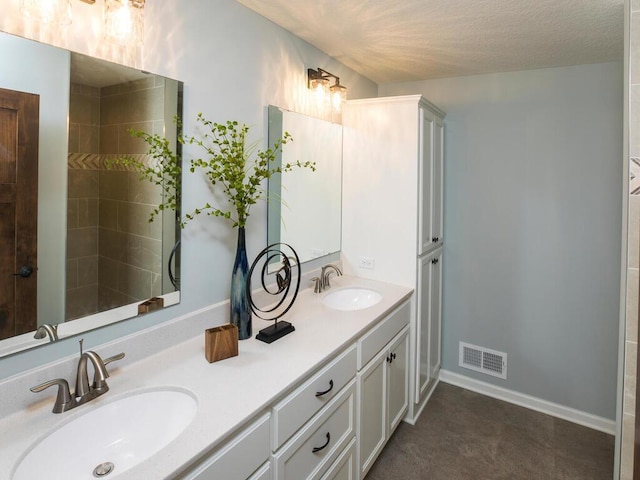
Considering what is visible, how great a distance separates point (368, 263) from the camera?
2480 mm

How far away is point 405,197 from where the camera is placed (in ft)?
7.50

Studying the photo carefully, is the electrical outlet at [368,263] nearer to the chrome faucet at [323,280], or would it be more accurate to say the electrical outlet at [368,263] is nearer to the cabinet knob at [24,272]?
the chrome faucet at [323,280]

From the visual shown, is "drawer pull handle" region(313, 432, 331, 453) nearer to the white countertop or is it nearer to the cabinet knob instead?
the white countertop

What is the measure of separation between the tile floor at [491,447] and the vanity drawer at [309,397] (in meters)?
0.81

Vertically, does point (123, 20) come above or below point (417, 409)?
above

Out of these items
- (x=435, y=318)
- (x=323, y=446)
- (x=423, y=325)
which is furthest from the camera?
(x=435, y=318)

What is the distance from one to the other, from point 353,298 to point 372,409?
667 mm

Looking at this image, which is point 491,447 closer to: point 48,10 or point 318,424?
point 318,424

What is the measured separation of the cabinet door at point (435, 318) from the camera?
260 cm

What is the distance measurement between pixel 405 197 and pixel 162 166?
4.66ft

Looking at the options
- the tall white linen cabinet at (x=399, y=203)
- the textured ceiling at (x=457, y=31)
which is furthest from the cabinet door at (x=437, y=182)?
the textured ceiling at (x=457, y=31)

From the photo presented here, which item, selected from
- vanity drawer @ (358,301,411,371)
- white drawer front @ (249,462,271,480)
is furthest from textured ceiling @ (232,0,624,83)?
white drawer front @ (249,462,271,480)

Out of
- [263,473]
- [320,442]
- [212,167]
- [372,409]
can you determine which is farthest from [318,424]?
[212,167]

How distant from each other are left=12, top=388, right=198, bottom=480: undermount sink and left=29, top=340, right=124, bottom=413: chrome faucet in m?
0.05
